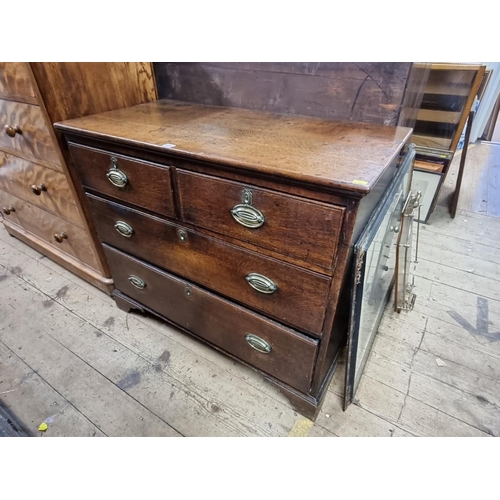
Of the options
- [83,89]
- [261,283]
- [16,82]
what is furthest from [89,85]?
[261,283]

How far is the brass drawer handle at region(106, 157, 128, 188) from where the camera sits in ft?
3.13

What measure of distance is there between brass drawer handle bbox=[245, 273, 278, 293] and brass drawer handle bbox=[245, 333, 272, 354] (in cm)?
20

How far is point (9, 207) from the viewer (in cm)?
173

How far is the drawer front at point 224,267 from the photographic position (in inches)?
31.4

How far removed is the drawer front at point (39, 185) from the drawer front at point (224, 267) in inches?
8.6

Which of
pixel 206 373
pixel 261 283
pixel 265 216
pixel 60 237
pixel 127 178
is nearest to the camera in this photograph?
pixel 265 216

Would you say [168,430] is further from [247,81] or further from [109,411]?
[247,81]

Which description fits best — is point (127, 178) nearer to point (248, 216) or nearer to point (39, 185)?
point (248, 216)

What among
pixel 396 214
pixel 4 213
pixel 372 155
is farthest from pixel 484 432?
pixel 4 213

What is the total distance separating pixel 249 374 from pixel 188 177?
0.78 metres

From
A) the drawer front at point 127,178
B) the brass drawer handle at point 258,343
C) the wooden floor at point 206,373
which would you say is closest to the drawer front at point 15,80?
the drawer front at point 127,178

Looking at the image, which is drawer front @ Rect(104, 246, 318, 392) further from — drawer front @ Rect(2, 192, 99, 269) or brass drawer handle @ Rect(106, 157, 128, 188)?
brass drawer handle @ Rect(106, 157, 128, 188)

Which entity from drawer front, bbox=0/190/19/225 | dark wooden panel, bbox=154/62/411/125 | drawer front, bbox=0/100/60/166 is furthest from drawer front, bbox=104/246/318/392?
drawer front, bbox=0/190/19/225

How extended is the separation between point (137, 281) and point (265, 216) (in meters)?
0.74
